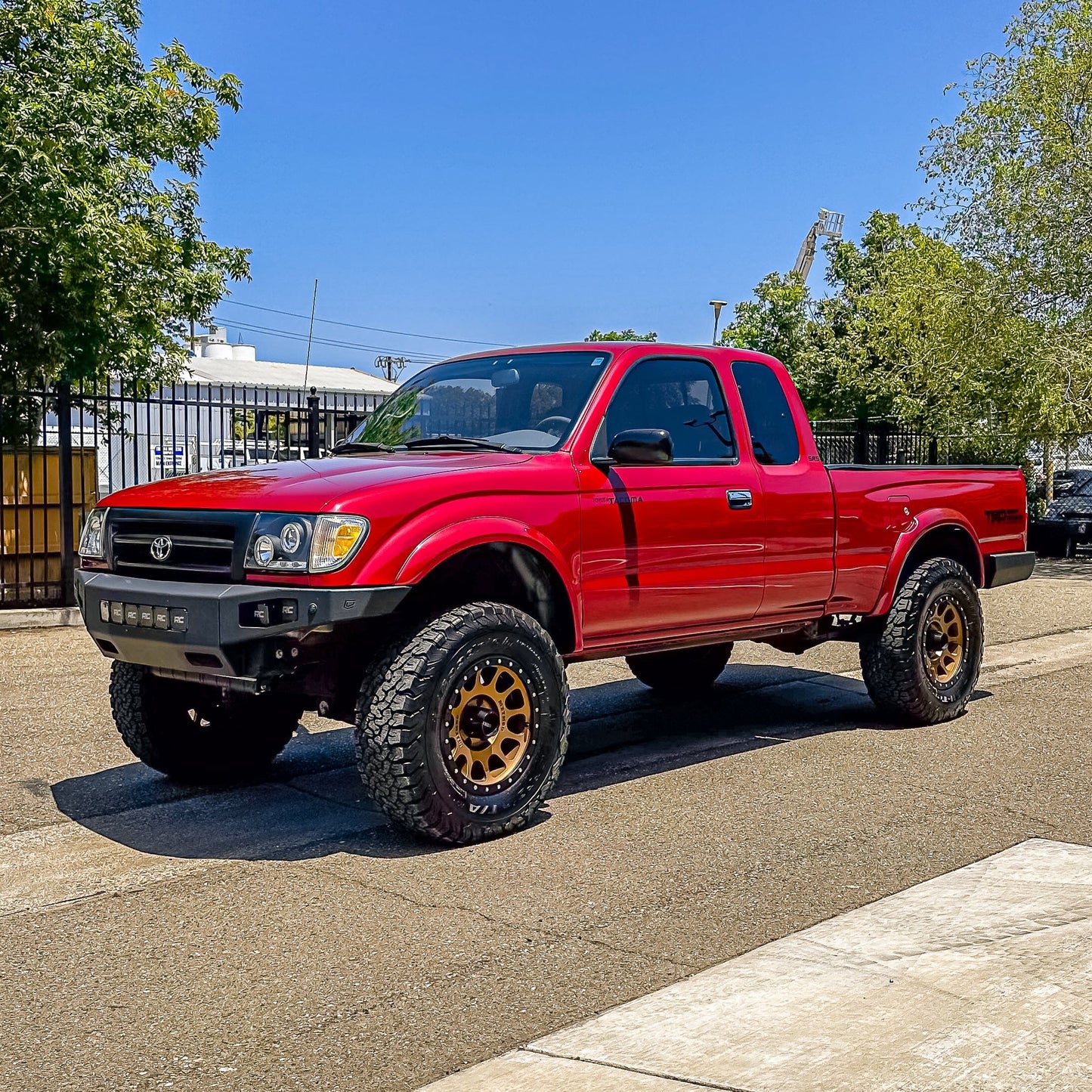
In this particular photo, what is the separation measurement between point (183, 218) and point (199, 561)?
12.7 metres

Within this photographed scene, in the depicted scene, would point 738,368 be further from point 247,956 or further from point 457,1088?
point 457,1088

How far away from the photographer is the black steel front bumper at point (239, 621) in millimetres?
4934

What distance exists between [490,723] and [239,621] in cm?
110

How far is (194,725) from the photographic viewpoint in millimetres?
6270

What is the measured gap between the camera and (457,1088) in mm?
3215

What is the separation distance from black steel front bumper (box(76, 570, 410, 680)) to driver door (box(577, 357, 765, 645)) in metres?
1.21

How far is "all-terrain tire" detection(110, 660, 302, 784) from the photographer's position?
19.9ft

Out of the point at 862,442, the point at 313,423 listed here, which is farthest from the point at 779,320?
the point at 313,423

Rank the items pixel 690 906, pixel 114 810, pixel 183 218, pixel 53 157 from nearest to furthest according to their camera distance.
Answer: pixel 690 906 → pixel 114 810 → pixel 53 157 → pixel 183 218

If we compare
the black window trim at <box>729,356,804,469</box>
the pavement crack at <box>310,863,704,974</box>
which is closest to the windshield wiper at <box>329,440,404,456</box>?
the black window trim at <box>729,356,804,469</box>

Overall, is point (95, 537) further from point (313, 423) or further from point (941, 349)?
point (941, 349)

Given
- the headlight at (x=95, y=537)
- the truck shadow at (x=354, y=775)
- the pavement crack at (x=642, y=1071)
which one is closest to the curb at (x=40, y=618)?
the truck shadow at (x=354, y=775)

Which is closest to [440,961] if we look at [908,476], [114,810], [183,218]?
[114,810]

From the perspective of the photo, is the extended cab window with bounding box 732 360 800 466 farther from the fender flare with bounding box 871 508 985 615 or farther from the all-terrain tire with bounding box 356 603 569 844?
the all-terrain tire with bounding box 356 603 569 844
